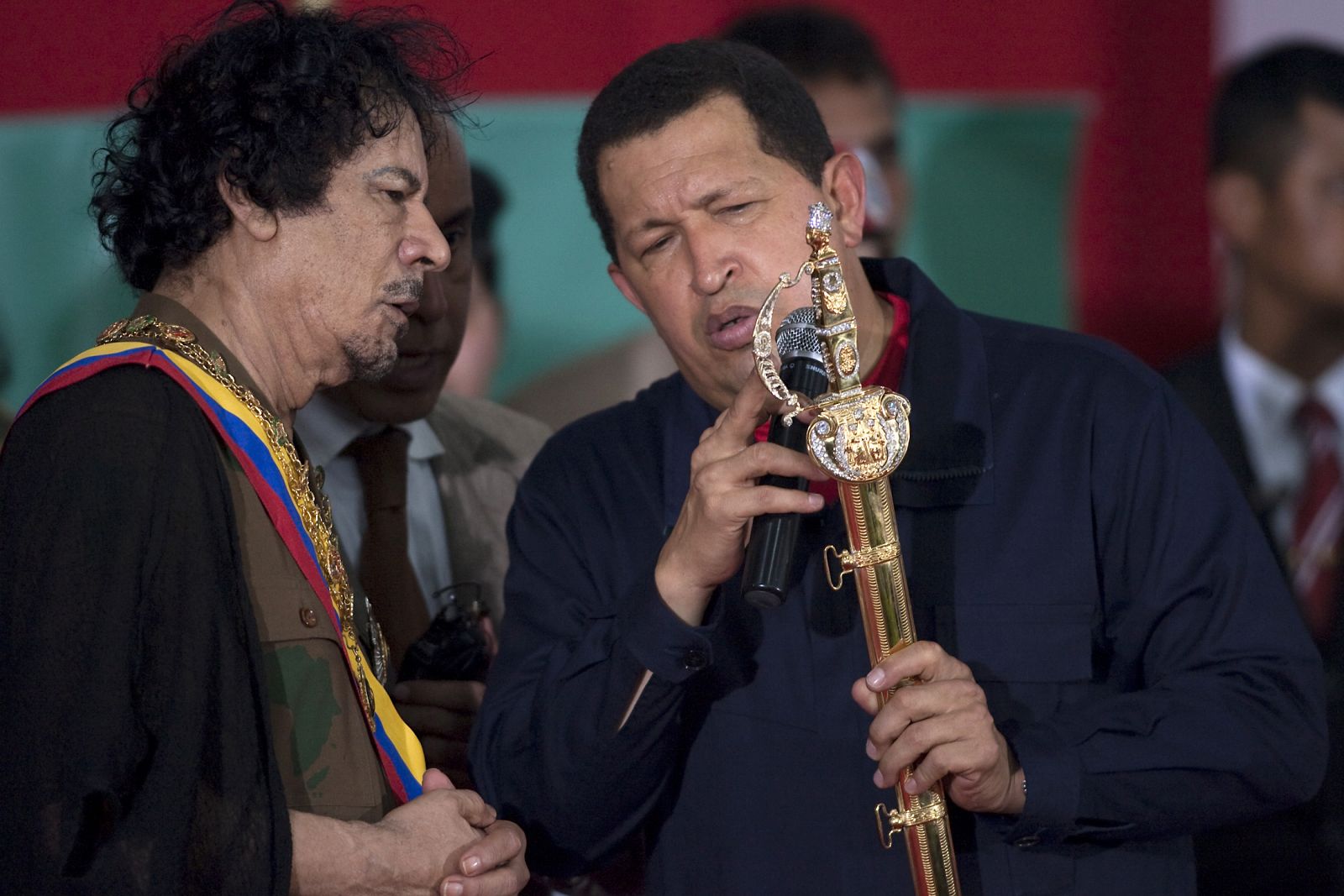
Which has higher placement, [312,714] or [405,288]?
[405,288]

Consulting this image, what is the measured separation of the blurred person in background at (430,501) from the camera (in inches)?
101

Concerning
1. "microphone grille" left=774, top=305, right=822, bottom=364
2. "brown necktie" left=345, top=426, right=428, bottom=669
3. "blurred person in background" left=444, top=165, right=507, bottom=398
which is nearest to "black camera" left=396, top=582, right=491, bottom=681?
"brown necktie" left=345, top=426, right=428, bottom=669

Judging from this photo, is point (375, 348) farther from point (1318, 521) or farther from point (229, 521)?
point (1318, 521)

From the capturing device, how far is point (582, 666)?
2223 mm

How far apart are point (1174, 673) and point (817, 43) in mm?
2537

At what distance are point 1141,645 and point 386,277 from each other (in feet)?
3.74

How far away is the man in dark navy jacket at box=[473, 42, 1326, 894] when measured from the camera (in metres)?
2.08

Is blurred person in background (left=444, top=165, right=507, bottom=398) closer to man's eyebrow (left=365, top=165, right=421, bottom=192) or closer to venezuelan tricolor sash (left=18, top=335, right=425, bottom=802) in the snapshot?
man's eyebrow (left=365, top=165, right=421, bottom=192)

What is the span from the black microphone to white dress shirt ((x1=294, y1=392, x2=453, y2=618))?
101cm

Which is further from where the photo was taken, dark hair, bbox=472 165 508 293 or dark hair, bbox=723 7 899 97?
dark hair, bbox=723 7 899 97

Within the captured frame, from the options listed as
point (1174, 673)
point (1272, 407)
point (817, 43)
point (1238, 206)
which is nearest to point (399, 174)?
point (1174, 673)

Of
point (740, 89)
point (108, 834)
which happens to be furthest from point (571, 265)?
point (108, 834)

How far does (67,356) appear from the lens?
3.88m

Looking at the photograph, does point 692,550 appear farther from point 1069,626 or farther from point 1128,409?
point 1128,409
